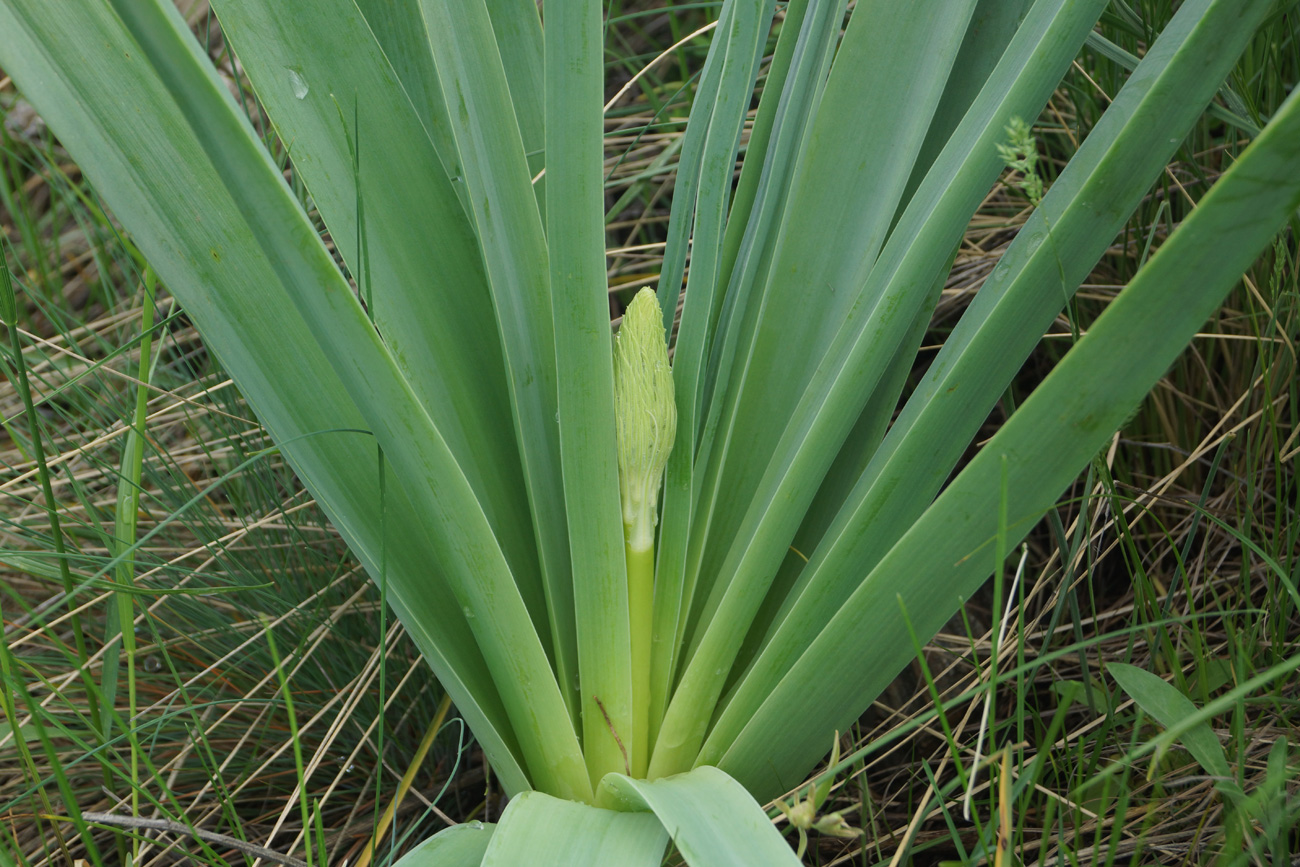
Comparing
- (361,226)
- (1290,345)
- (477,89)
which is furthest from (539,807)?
(1290,345)

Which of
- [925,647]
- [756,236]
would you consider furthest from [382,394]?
[925,647]

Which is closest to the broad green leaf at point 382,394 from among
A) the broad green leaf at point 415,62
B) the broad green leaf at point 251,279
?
the broad green leaf at point 251,279

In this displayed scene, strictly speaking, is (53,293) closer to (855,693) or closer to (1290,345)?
(855,693)

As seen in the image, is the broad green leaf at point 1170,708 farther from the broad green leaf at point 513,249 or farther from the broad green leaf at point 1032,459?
the broad green leaf at point 513,249

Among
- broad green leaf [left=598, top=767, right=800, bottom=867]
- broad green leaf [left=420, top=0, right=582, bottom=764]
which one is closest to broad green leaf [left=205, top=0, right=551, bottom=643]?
broad green leaf [left=420, top=0, right=582, bottom=764]

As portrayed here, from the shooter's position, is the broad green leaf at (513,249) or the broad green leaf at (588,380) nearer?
the broad green leaf at (588,380)
